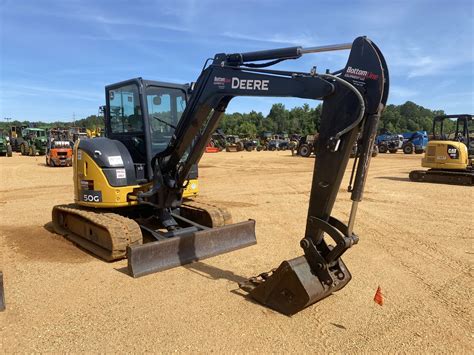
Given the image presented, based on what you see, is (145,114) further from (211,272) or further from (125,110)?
(211,272)

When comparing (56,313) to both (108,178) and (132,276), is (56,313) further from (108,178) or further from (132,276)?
(108,178)

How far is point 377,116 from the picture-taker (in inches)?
154

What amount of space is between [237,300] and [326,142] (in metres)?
2.02

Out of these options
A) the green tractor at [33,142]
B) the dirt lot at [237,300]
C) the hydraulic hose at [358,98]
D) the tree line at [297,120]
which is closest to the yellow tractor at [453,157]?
the dirt lot at [237,300]

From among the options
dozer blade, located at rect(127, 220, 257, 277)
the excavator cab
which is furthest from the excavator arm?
the excavator cab

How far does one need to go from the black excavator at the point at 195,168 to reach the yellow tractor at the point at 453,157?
436 inches

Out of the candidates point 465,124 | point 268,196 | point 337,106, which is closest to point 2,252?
point 337,106

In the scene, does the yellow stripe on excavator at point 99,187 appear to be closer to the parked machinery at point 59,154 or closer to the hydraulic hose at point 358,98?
the hydraulic hose at point 358,98

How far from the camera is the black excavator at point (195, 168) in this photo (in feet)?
13.2

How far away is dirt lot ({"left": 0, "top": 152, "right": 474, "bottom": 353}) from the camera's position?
3.71 meters

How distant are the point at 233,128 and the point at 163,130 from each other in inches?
3851

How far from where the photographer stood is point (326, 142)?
13.5 feet

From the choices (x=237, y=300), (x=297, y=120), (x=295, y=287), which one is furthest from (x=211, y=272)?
(x=297, y=120)

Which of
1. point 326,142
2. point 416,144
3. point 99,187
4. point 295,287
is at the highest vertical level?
point 326,142
